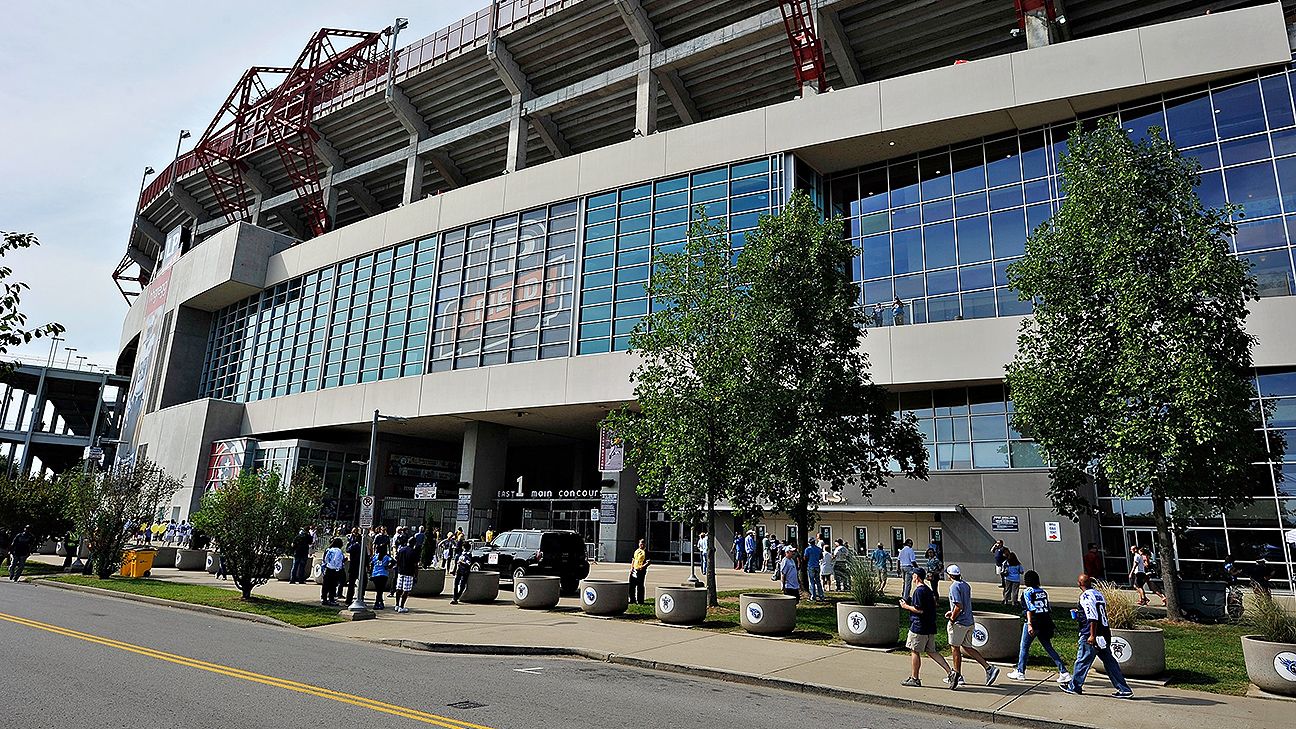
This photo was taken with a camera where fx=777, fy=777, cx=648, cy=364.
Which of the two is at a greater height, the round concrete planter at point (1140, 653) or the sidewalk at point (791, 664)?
the round concrete planter at point (1140, 653)

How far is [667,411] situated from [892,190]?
749 inches

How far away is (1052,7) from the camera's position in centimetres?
3039

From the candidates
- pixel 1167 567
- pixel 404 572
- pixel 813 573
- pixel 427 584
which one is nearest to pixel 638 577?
pixel 813 573

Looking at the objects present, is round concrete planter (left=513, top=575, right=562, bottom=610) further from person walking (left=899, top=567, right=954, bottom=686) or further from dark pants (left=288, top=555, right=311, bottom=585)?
person walking (left=899, top=567, right=954, bottom=686)

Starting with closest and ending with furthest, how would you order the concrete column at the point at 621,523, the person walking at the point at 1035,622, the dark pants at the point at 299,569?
the person walking at the point at 1035,622 → the dark pants at the point at 299,569 → the concrete column at the point at 621,523

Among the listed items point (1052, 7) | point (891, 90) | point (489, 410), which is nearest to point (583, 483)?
point (489, 410)

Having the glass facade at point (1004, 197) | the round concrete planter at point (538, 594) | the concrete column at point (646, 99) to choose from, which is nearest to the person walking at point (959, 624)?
the round concrete planter at point (538, 594)

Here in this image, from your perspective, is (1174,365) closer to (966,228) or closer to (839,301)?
(839,301)

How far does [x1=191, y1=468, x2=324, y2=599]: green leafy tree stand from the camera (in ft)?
60.0

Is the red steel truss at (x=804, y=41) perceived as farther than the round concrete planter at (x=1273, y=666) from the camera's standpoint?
Yes

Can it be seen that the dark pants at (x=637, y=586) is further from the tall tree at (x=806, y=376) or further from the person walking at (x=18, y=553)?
the person walking at (x=18, y=553)

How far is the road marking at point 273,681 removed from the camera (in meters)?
7.64

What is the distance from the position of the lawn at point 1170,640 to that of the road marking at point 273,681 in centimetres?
851

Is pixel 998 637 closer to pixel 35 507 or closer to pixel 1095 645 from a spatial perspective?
pixel 1095 645
